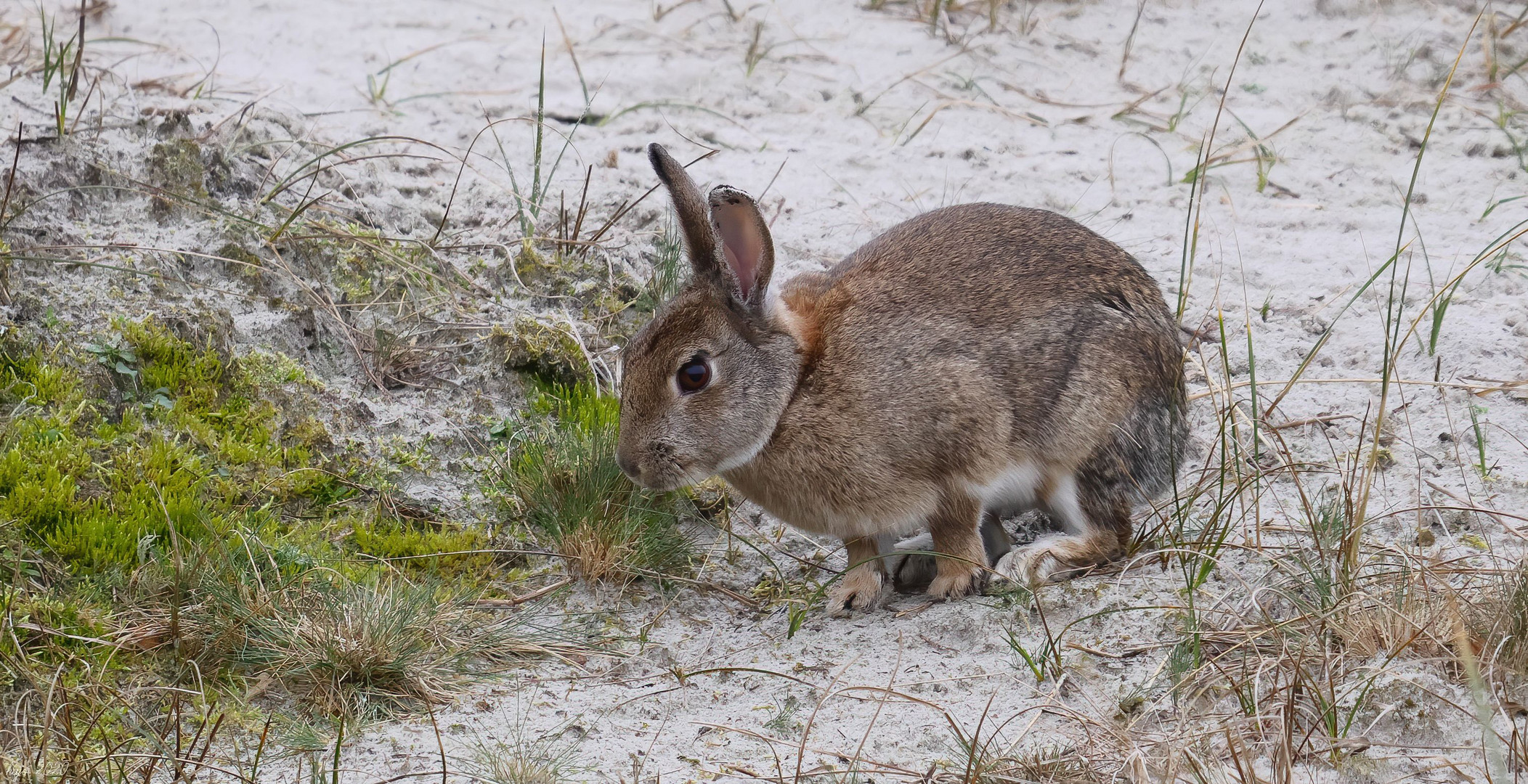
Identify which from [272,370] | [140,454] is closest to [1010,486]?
[272,370]

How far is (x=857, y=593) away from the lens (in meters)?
4.76

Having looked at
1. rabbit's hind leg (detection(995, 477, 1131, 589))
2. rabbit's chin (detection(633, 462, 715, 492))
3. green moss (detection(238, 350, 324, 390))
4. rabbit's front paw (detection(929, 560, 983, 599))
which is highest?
green moss (detection(238, 350, 324, 390))

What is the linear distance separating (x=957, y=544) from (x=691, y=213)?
148 centimetres

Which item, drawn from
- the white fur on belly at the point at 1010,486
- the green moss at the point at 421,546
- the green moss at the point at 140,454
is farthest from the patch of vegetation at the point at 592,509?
the white fur on belly at the point at 1010,486

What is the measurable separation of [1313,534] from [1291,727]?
2.81 ft

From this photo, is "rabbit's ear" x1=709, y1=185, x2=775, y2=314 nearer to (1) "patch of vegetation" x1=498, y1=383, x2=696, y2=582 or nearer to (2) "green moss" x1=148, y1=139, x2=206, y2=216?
(1) "patch of vegetation" x1=498, y1=383, x2=696, y2=582

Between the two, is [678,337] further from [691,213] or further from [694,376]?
[691,213]

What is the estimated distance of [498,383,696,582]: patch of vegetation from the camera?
481 centimetres

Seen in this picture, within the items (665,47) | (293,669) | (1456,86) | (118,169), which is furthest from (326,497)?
(1456,86)

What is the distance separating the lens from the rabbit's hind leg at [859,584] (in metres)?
4.74

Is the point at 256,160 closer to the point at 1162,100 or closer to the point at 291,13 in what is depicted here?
the point at 291,13

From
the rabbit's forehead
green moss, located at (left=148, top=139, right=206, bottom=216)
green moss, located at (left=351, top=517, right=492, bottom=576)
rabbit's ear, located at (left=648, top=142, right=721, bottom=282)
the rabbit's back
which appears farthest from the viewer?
green moss, located at (left=148, top=139, right=206, bottom=216)

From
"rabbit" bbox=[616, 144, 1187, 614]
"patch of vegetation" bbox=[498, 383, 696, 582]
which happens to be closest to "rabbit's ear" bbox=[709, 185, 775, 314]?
"rabbit" bbox=[616, 144, 1187, 614]

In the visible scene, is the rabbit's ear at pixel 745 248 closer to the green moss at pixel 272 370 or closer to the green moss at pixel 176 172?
the green moss at pixel 272 370
